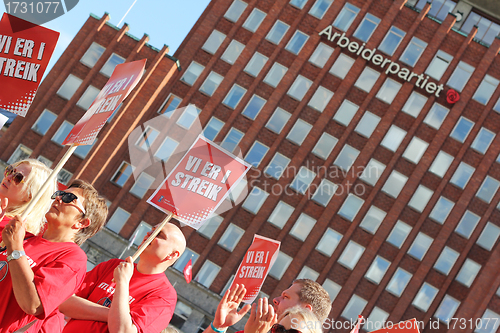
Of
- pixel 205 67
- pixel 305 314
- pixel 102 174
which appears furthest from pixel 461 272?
pixel 305 314

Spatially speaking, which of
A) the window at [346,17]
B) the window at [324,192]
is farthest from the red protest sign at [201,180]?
the window at [346,17]

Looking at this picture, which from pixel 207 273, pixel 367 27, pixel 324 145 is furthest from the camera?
pixel 367 27

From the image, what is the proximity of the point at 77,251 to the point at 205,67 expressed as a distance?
33685 mm

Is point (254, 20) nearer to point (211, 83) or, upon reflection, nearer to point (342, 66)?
point (211, 83)

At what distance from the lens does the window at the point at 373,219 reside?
34.2 meters

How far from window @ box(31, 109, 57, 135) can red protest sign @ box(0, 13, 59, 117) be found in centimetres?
3098

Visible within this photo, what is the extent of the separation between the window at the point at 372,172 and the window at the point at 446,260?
22.9 ft

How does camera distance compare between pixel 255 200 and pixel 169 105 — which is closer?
pixel 255 200

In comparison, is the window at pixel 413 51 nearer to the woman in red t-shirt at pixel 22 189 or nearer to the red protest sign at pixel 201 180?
the red protest sign at pixel 201 180

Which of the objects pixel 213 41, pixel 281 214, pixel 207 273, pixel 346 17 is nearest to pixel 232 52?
pixel 213 41

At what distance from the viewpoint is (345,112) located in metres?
35.7

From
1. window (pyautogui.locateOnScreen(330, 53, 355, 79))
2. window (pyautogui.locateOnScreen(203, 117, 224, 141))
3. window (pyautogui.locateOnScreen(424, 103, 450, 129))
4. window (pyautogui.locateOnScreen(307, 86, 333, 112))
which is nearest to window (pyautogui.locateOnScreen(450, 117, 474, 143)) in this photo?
window (pyautogui.locateOnScreen(424, 103, 450, 129))

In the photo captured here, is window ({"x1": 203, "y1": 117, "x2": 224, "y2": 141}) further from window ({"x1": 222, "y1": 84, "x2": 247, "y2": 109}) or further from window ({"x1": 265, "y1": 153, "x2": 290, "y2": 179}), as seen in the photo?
window ({"x1": 265, "y1": 153, "x2": 290, "y2": 179})

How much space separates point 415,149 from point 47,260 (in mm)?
34678
